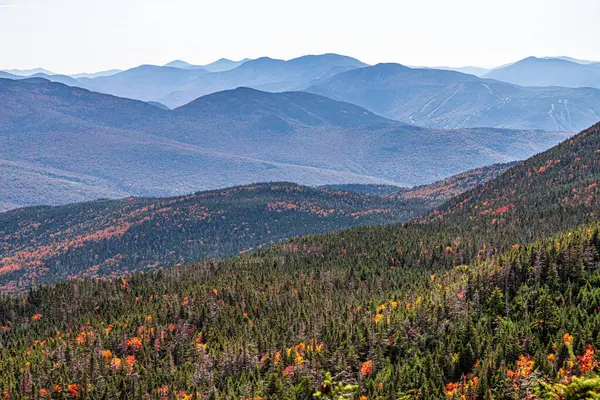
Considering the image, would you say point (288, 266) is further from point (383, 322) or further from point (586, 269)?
point (586, 269)

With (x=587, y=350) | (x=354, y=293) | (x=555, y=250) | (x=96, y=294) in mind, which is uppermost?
(x=555, y=250)

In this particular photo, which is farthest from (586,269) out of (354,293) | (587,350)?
(354,293)

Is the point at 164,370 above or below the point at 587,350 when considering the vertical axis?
below

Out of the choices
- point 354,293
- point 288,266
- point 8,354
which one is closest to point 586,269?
point 354,293

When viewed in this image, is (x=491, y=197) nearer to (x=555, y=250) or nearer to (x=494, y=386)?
(x=555, y=250)

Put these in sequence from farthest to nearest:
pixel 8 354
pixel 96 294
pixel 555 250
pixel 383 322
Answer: pixel 96 294
pixel 8 354
pixel 555 250
pixel 383 322

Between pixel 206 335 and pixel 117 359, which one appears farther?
pixel 206 335

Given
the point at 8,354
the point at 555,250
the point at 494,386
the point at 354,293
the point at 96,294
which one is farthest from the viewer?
the point at 96,294
